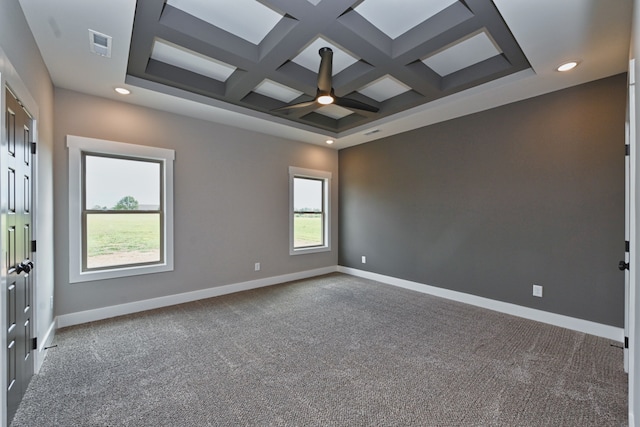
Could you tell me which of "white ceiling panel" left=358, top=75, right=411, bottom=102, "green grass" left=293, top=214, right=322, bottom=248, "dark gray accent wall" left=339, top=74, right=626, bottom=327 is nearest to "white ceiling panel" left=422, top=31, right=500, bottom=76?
"white ceiling panel" left=358, top=75, right=411, bottom=102

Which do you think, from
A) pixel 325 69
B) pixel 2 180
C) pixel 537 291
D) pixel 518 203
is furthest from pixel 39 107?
pixel 537 291

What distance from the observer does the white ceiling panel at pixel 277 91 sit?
380 cm

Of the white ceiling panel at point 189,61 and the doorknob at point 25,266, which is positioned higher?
the white ceiling panel at point 189,61

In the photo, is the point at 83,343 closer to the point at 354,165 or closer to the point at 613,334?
the point at 354,165

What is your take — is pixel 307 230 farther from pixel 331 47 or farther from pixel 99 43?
pixel 99 43

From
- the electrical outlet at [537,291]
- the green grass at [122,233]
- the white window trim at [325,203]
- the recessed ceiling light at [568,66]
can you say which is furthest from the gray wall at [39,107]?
the electrical outlet at [537,291]

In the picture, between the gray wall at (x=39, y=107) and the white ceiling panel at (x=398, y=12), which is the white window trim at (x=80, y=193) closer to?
the gray wall at (x=39, y=107)

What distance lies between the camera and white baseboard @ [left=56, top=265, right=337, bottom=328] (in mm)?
3238

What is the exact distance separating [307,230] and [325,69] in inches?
136

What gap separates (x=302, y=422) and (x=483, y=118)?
419 cm

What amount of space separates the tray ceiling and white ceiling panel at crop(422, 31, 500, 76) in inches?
0.4

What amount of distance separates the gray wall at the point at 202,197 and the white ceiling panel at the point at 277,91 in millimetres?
884

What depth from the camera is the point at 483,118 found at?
390 cm

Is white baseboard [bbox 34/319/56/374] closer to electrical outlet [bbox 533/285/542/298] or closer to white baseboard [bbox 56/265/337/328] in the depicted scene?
white baseboard [bbox 56/265/337/328]
